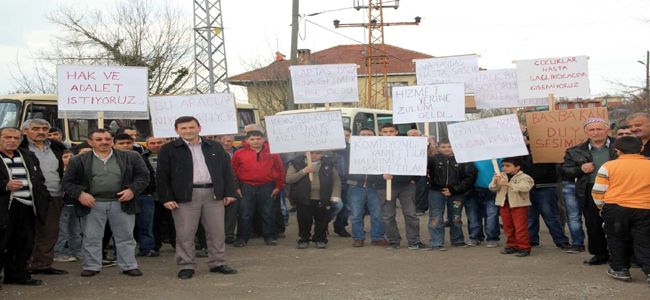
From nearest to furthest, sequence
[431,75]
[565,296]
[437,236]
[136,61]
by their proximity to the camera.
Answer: [565,296], [437,236], [431,75], [136,61]

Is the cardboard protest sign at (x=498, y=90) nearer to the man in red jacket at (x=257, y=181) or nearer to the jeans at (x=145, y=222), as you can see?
the man in red jacket at (x=257, y=181)

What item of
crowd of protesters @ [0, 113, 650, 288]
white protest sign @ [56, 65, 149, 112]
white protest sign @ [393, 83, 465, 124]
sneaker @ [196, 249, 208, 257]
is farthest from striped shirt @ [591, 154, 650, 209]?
white protest sign @ [56, 65, 149, 112]

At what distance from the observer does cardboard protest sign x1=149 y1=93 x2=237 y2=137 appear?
8453 millimetres

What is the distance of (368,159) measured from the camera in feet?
28.6

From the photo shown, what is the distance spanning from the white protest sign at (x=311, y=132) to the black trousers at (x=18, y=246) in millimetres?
3393

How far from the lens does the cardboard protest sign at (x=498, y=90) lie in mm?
9438

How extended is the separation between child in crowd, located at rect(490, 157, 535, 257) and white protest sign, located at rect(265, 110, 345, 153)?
219cm

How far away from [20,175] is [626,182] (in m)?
6.13

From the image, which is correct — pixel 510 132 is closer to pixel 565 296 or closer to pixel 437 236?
pixel 437 236

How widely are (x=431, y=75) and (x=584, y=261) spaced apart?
3496mm

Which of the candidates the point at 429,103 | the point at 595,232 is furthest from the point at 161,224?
the point at 595,232

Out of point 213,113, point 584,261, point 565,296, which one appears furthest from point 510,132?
point 213,113

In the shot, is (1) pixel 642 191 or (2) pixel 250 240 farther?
(2) pixel 250 240

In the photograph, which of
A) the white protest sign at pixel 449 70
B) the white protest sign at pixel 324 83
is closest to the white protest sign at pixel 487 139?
the white protest sign at pixel 449 70
